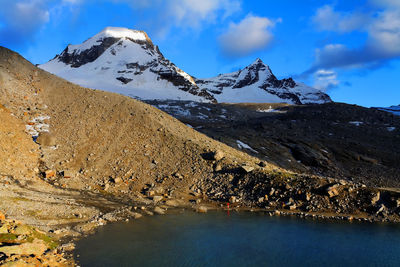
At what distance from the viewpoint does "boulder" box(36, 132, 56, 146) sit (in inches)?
1193

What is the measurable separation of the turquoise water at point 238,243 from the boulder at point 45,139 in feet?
49.9

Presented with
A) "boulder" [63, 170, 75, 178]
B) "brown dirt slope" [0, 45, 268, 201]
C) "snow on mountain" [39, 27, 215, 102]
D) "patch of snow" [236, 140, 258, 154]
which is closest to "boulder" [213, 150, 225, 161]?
"brown dirt slope" [0, 45, 268, 201]

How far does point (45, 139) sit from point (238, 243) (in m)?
22.6

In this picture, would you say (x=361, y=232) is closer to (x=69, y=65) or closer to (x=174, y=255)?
(x=174, y=255)

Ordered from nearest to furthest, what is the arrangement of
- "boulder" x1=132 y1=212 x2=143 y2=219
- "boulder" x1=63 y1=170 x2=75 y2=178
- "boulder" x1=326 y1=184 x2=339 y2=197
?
"boulder" x1=132 y1=212 x2=143 y2=219
"boulder" x1=326 y1=184 x2=339 y2=197
"boulder" x1=63 y1=170 x2=75 y2=178

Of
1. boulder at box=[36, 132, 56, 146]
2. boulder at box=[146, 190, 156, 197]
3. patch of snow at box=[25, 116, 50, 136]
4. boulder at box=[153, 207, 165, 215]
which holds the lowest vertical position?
boulder at box=[153, 207, 165, 215]

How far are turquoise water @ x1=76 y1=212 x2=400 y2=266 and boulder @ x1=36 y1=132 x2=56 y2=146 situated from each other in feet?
49.9

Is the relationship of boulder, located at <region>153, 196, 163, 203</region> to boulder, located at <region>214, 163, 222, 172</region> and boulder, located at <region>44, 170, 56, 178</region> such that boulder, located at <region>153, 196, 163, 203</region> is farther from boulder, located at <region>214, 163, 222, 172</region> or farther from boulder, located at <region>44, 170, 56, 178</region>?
boulder, located at <region>44, 170, 56, 178</region>

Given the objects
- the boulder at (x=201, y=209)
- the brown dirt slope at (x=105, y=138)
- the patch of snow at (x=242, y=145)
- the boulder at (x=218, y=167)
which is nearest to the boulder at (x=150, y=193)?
the brown dirt slope at (x=105, y=138)

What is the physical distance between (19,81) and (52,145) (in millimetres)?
13946

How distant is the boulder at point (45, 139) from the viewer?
99.4ft

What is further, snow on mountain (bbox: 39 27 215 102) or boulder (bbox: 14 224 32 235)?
snow on mountain (bbox: 39 27 215 102)

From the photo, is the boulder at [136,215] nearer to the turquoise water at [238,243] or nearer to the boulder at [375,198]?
the turquoise water at [238,243]

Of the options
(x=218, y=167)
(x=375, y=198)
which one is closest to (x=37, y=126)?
(x=218, y=167)
